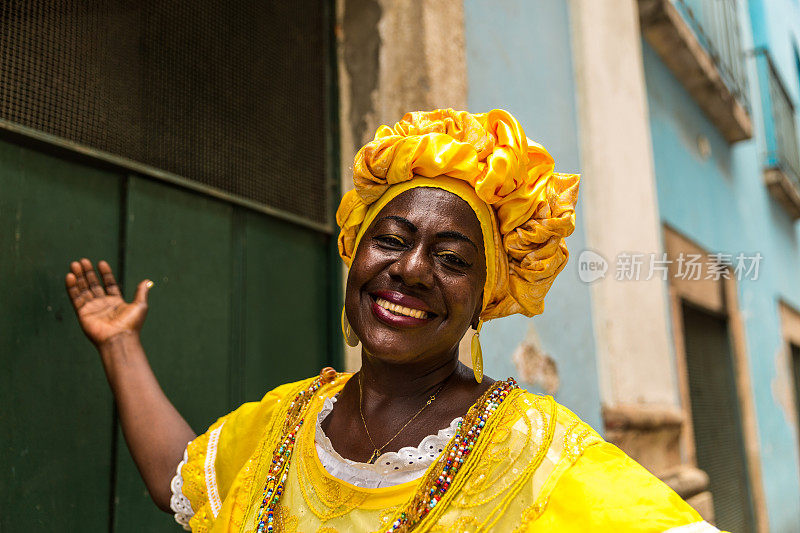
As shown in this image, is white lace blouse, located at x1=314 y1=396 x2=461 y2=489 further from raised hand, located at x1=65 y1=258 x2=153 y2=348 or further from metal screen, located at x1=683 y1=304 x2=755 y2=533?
metal screen, located at x1=683 y1=304 x2=755 y2=533

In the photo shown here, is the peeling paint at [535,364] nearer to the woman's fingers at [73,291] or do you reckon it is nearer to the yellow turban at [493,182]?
the yellow turban at [493,182]

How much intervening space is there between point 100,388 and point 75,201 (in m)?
0.54

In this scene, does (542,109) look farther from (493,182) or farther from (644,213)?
(493,182)

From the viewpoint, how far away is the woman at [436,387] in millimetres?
1294

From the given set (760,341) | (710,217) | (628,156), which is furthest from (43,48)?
(760,341)

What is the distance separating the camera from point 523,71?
3.25 m

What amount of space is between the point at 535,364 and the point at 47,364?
6.33 ft

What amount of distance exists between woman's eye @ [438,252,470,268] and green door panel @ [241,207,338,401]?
1138mm

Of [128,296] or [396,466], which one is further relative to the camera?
[128,296]

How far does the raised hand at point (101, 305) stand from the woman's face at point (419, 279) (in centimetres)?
70

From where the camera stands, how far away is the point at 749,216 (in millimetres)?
7059

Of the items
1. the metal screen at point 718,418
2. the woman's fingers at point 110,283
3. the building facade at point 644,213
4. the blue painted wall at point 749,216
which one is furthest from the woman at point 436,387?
the metal screen at point 718,418

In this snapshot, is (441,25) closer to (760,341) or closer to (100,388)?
(100,388)

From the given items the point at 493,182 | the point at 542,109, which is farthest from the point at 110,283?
the point at 542,109
